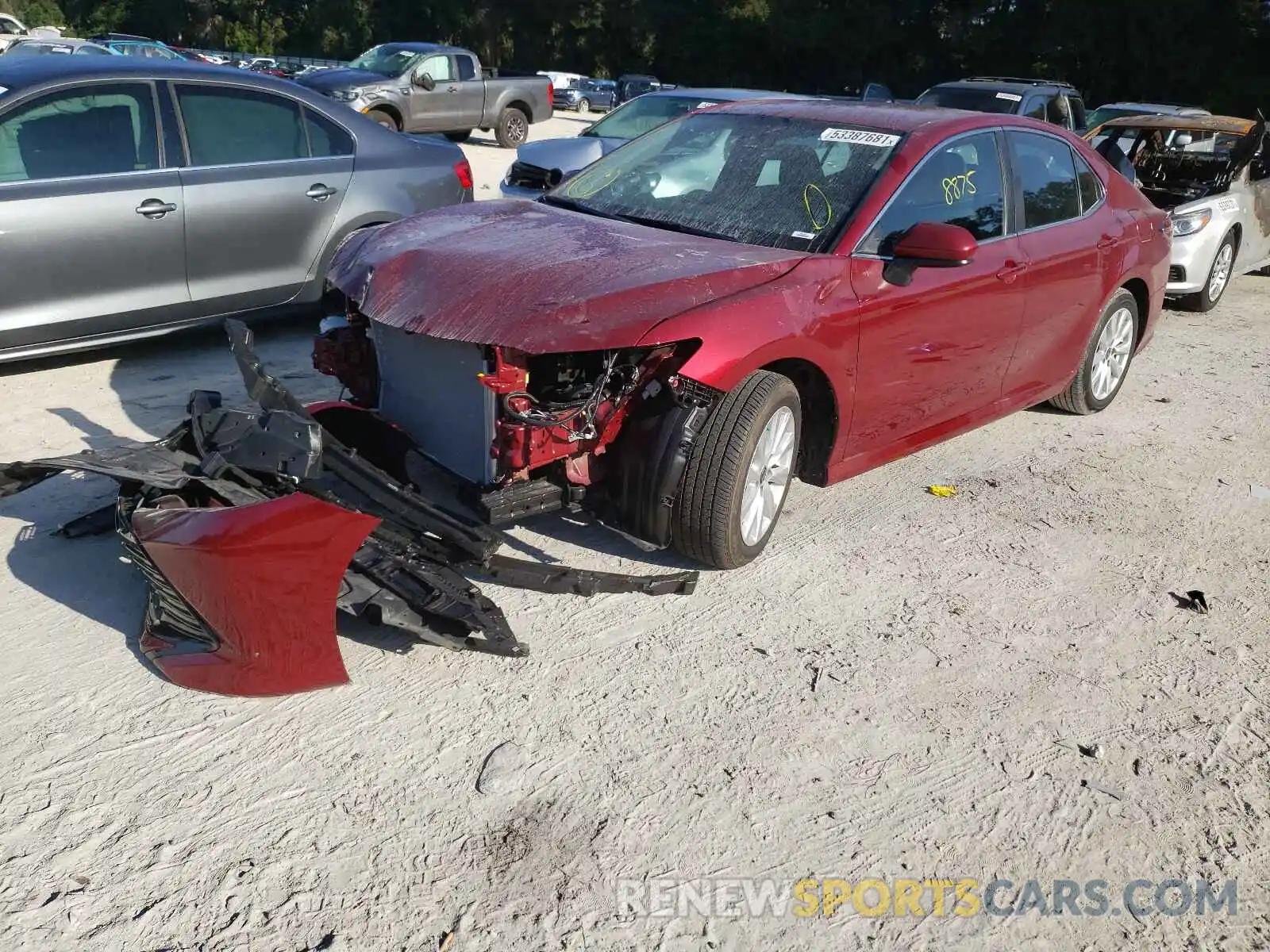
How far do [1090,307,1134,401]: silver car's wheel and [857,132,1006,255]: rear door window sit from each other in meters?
1.51

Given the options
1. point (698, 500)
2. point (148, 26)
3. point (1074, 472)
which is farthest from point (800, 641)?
point (148, 26)

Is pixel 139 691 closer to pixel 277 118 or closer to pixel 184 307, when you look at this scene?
pixel 184 307

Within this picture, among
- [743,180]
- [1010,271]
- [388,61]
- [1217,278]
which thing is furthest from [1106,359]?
[388,61]

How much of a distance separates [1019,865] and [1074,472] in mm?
3204

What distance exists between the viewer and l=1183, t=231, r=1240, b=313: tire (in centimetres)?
975

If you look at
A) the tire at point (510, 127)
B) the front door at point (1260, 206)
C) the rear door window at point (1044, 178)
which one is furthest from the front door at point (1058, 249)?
the tire at point (510, 127)

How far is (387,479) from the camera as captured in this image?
12.5ft

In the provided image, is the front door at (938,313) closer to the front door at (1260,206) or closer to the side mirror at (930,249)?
the side mirror at (930,249)

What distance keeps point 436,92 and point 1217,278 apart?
12901mm

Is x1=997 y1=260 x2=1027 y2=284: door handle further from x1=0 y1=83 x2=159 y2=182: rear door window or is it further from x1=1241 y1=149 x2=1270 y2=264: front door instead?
x1=1241 y1=149 x2=1270 y2=264: front door

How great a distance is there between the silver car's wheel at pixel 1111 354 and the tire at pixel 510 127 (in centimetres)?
1516

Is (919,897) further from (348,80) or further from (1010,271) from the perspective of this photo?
(348,80)

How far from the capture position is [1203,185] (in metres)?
10.5

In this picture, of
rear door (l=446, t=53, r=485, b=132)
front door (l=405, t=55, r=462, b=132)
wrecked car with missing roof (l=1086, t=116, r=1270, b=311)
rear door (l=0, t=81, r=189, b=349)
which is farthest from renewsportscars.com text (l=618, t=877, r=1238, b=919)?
rear door (l=446, t=53, r=485, b=132)
